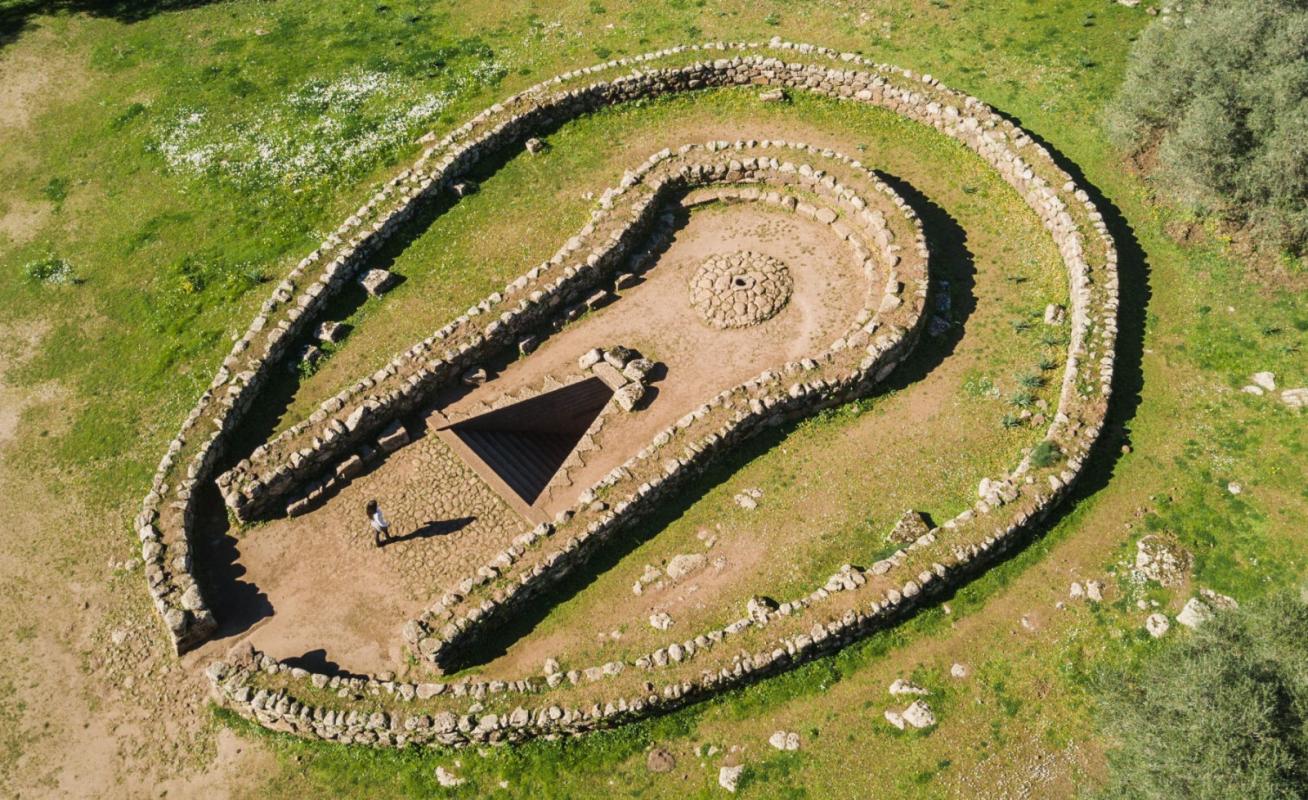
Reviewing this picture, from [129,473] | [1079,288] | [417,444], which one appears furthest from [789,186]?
[129,473]

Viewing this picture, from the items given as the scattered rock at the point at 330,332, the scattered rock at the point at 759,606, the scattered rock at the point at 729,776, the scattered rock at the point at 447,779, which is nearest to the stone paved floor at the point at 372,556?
the scattered rock at the point at 447,779

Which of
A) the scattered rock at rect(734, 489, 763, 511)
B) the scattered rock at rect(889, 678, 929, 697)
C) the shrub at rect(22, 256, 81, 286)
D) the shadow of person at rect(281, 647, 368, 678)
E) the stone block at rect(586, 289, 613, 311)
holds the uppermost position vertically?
the stone block at rect(586, 289, 613, 311)

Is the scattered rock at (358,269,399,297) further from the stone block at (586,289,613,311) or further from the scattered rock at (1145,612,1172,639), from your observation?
the scattered rock at (1145,612,1172,639)

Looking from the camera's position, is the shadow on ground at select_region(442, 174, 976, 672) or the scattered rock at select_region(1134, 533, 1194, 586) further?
the shadow on ground at select_region(442, 174, 976, 672)

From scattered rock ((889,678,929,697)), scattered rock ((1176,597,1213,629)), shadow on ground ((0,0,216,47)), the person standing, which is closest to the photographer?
scattered rock ((889,678,929,697))

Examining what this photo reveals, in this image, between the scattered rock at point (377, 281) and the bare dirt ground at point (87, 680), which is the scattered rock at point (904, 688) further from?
the scattered rock at point (377, 281)

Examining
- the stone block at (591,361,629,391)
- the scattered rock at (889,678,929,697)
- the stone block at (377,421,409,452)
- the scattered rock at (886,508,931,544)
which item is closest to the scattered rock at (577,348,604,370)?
the stone block at (591,361,629,391)
